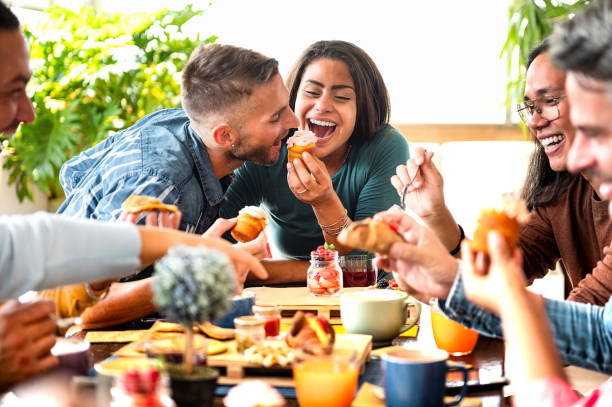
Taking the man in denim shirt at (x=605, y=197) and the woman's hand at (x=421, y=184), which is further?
the woman's hand at (x=421, y=184)

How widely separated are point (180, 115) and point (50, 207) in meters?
3.08

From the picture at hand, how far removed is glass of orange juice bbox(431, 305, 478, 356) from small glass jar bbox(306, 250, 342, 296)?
465 millimetres

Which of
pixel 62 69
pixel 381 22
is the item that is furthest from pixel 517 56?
pixel 62 69

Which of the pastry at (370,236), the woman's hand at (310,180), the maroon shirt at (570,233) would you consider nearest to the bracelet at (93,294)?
the pastry at (370,236)

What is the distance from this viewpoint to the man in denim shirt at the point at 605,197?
1.01m

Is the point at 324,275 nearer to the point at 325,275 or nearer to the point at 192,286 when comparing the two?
the point at 325,275

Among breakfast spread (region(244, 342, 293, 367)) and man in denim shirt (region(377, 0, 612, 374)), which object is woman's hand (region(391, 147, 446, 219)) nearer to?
man in denim shirt (region(377, 0, 612, 374))

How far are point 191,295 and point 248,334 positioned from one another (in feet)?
1.28

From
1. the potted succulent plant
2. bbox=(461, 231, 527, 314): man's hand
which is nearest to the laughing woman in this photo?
bbox=(461, 231, 527, 314): man's hand

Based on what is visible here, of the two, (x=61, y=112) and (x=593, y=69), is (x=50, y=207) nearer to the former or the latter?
(x=61, y=112)

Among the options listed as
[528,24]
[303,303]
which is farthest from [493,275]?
[528,24]

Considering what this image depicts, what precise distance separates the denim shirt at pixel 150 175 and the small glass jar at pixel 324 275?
0.42 metres

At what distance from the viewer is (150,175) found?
1.99m

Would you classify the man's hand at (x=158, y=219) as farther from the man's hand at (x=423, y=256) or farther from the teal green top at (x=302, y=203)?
the teal green top at (x=302, y=203)
